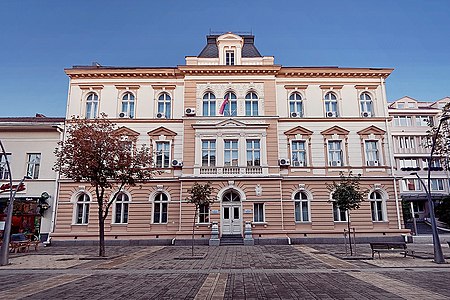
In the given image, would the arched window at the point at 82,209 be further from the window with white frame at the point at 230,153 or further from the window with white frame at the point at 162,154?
the window with white frame at the point at 230,153

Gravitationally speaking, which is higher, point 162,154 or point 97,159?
point 162,154

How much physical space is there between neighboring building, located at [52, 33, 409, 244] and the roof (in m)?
0.18

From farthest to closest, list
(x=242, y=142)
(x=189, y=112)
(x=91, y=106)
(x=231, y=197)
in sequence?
(x=91, y=106) → (x=189, y=112) → (x=242, y=142) → (x=231, y=197)

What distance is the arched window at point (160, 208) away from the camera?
80.4 feet

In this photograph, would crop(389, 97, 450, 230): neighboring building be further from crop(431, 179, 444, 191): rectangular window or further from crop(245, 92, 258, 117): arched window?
crop(245, 92, 258, 117): arched window

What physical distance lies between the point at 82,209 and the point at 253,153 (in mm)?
14346

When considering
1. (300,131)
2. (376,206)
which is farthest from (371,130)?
(376,206)

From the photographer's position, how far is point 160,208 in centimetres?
2464

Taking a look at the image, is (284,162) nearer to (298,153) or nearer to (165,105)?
(298,153)

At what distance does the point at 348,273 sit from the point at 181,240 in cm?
1416

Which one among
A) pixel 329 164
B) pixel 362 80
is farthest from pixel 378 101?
pixel 329 164

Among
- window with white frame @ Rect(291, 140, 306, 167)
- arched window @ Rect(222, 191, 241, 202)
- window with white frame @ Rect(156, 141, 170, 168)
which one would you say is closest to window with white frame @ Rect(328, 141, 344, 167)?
window with white frame @ Rect(291, 140, 306, 167)

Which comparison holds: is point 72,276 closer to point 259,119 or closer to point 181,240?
point 181,240

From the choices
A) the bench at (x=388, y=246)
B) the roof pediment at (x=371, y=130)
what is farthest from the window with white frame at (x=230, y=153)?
the bench at (x=388, y=246)
